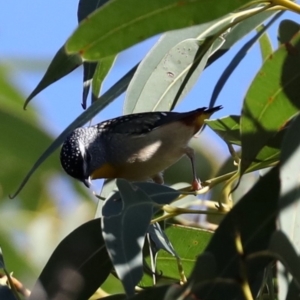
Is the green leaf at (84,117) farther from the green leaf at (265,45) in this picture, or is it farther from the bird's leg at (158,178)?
the bird's leg at (158,178)

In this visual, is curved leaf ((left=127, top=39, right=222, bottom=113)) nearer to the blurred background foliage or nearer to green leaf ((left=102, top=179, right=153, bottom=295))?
green leaf ((left=102, top=179, right=153, bottom=295))

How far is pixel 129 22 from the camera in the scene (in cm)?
137

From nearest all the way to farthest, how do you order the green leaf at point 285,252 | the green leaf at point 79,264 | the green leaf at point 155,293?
the green leaf at point 285,252, the green leaf at point 155,293, the green leaf at point 79,264

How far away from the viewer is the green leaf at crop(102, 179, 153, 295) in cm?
139

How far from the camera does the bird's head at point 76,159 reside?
117 inches

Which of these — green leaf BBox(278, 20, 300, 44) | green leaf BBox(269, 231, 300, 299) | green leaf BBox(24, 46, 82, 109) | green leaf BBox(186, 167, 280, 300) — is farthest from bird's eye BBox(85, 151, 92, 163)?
green leaf BBox(269, 231, 300, 299)

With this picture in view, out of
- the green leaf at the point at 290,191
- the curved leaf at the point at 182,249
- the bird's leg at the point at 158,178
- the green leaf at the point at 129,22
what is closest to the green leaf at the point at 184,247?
the curved leaf at the point at 182,249

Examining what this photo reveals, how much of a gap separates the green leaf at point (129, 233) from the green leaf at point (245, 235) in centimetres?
12

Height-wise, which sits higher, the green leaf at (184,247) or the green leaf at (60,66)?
the green leaf at (60,66)

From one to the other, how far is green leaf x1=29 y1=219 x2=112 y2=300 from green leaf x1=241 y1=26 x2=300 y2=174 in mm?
398

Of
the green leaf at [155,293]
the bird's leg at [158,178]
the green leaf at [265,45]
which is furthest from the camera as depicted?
the bird's leg at [158,178]

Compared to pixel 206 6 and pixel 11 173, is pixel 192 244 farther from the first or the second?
pixel 11 173

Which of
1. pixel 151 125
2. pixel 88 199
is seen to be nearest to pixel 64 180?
pixel 88 199

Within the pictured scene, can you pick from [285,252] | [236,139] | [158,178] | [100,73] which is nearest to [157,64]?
[100,73]
